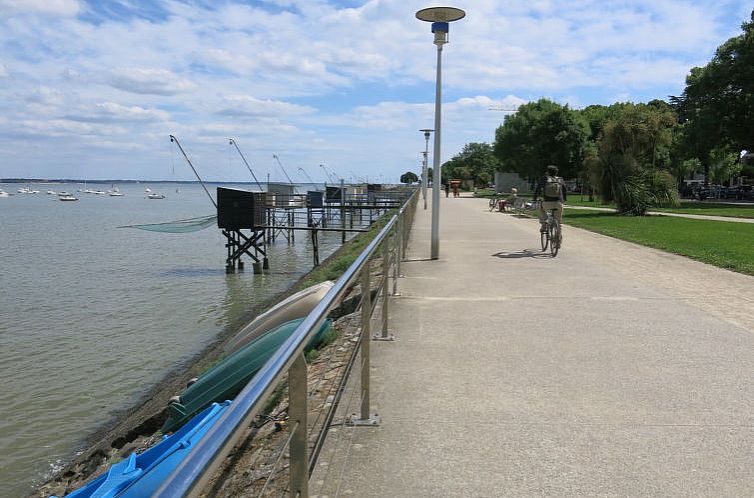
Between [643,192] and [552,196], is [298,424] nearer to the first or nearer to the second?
[552,196]

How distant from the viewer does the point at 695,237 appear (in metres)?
17.2

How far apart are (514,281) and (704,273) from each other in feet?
11.2

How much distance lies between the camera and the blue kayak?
3842mm

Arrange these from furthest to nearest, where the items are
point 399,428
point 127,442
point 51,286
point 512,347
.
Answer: point 51,286 → point 127,442 → point 512,347 → point 399,428

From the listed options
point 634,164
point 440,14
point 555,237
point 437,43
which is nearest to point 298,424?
point 440,14

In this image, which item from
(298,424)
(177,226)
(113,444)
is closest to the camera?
(298,424)

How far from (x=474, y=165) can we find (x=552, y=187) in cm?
12311

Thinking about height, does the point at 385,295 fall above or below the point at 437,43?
below

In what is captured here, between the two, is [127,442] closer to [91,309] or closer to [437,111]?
[437,111]

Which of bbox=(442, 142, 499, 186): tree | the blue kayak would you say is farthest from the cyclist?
bbox=(442, 142, 499, 186): tree

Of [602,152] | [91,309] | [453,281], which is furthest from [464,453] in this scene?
[602,152]

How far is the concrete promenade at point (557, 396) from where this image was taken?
11.6 ft

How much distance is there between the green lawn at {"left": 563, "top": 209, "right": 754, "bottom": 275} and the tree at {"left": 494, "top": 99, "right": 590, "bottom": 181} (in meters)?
36.0

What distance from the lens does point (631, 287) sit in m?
9.62
